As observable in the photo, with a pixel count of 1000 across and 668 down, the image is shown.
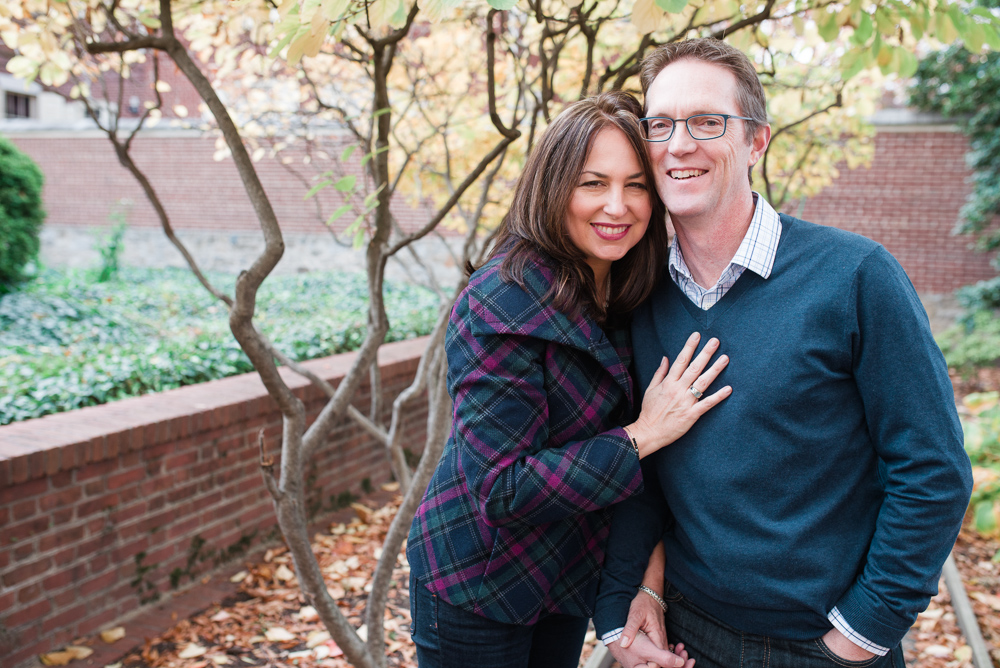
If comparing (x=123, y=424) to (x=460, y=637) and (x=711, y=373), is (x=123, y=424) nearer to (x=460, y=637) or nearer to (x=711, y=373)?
(x=460, y=637)

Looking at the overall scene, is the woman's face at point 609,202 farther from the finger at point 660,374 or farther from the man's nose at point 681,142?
the finger at point 660,374

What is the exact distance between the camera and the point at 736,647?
5.41 feet

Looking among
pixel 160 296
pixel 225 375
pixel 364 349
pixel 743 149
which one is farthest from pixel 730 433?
Answer: pixel 160 296

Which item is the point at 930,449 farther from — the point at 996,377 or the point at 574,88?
the point at 996,377

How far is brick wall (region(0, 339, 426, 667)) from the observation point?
3.10 meters

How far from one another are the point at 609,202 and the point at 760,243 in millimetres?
350

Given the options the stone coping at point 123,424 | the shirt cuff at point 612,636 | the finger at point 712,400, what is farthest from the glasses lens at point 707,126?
the stone coping at point 123,424

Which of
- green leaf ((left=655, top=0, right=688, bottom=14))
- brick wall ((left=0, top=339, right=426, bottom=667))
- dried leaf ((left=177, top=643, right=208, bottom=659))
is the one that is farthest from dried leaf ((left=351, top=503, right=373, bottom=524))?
green leaf ((left=655, top=0, right=688, bottom=14))

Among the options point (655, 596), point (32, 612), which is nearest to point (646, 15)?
point (655, 596)

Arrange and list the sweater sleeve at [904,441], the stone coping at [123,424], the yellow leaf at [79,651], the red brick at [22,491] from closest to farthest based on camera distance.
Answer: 1. the sweater sleeve at [904,441]
2. the red brick at [22,491]
3. the stone coping at [123,424]
4. the yellow leaf at [79,651]

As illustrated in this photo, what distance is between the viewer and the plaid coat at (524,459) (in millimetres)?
1611

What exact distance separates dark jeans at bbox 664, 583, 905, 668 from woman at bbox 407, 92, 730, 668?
0.22 m

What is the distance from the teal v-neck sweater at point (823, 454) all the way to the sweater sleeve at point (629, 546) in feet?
0.51

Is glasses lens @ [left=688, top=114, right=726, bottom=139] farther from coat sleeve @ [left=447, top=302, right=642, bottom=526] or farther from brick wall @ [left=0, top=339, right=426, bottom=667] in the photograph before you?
brick wall @ [left=0, top=339, right=426, bottom=667]
